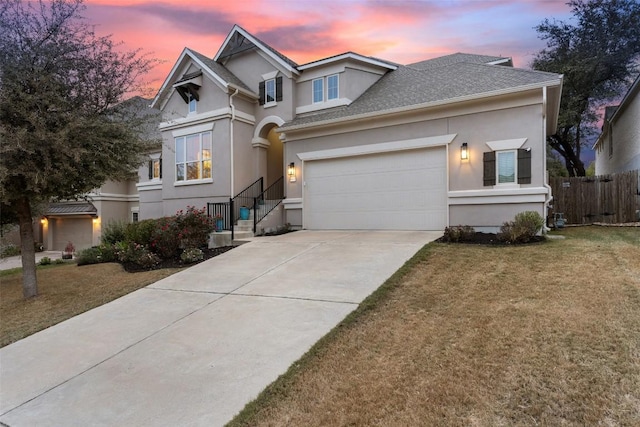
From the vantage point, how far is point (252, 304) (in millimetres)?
5891

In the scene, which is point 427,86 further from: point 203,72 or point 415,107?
point 203,72

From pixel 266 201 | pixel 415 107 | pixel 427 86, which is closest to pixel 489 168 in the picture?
pixel 415 107

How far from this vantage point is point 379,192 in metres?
11.9

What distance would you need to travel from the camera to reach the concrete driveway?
3.54m

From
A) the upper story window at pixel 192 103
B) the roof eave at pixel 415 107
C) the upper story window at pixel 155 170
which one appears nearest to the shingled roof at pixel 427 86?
the roof eave at pixel 415 107

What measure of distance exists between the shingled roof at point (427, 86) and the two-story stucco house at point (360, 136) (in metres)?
0.06

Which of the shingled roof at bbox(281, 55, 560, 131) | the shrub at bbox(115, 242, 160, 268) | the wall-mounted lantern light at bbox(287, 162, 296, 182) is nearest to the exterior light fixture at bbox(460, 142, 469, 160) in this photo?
the shingled roof at bbox(281, 55, 560, 131)

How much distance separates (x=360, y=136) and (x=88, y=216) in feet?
64.7

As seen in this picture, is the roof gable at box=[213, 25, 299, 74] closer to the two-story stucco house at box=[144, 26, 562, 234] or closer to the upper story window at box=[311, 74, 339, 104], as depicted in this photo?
the two-story stucco house at box=[144, 26, 562, 234]

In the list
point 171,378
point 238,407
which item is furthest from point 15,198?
point 238,407

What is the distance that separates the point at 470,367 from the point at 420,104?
893cm

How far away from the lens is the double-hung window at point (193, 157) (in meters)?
15.3

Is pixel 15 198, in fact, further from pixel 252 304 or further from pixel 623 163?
pixel 623 163

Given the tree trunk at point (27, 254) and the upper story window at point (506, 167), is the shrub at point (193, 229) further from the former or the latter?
the upper story window at point (506, 167)
